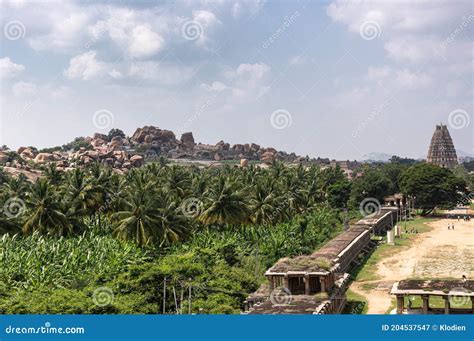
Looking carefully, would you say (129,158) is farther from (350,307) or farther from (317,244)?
(350,307)

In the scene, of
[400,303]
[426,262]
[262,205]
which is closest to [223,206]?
[262,205]

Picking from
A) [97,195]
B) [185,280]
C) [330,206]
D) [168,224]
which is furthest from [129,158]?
[185,280]

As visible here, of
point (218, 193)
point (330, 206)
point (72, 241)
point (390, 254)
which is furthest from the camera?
point (330, 206)

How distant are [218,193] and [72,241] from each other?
14.7 m

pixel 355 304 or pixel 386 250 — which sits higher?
pixel 386 250

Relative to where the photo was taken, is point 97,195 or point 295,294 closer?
point 295,294

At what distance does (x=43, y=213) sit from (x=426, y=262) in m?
36.1

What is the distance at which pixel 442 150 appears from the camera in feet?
594

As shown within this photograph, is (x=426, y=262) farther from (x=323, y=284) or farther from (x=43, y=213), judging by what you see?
(x=43, y=213)

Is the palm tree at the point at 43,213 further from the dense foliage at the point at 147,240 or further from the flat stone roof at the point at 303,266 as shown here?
the flat stone roof at the point at 303,266

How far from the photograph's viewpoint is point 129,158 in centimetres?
17125

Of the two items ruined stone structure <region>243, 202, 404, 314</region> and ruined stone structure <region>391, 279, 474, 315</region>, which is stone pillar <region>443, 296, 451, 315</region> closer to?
ruined stone structure <region>391, 279, 474, 315</region>

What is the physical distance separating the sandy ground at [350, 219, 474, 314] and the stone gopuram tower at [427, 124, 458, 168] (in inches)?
4292

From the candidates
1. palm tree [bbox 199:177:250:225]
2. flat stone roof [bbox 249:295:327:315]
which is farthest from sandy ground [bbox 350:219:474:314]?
palm tree [bbox 199:177:250:225]
